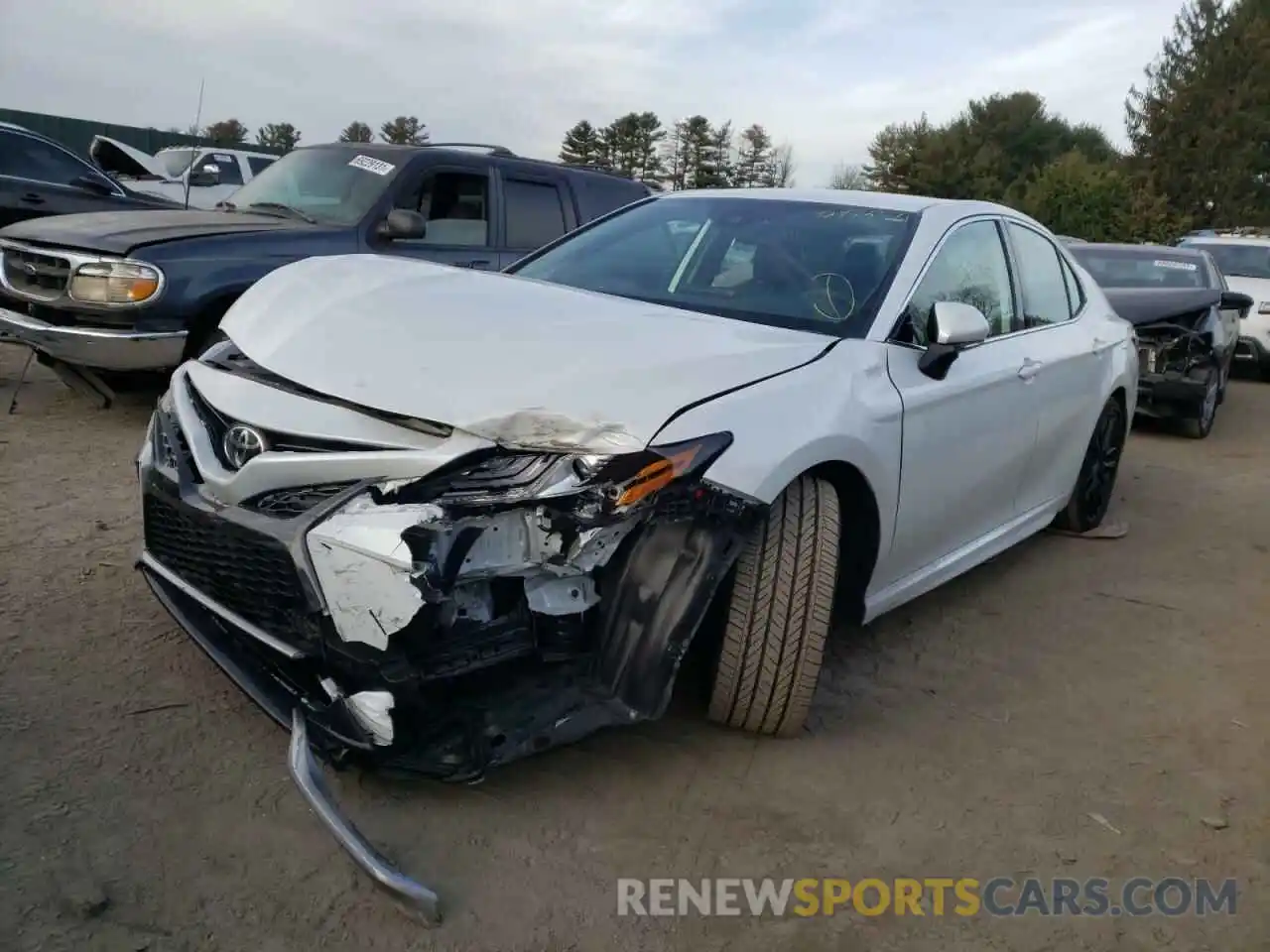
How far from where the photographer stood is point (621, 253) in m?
3.90

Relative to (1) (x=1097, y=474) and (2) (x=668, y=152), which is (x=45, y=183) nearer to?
(1) (x=1097, y=474)

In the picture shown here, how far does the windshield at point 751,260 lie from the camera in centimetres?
336

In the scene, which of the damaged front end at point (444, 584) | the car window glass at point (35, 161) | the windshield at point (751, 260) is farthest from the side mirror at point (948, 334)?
the car window glass at point (35, 161)

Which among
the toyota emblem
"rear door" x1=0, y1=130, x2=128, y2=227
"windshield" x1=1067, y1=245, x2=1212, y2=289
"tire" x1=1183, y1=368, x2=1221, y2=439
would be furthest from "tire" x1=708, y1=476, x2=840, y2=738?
"rear door" x1=0, y1=130, x2=128, y2=227

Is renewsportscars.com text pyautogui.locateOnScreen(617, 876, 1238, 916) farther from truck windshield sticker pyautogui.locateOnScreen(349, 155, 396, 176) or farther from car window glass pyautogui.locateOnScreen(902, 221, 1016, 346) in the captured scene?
truck windshield sticker pyautogui.locateOnScreen(349, 155, 396, 176)

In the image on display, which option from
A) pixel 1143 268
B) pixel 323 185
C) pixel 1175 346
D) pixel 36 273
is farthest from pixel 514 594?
pixel 1143 268

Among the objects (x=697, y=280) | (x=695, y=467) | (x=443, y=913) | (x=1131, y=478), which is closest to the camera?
(x=443, y=913)

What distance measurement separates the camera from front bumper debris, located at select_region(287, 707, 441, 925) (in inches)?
85.0

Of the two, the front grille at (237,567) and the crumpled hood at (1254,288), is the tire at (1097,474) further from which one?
the crumpled hood at (1254,288)

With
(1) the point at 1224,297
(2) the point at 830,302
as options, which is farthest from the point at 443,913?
(1) the point at 1224,297

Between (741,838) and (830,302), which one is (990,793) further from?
(830,302)

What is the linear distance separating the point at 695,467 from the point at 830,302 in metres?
1.12

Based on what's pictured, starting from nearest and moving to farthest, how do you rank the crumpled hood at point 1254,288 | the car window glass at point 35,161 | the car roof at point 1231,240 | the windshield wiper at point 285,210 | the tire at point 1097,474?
the tire at point 1097,474, the windshield wiper at point 285,210, the car window glass at point 35,161, the crumpled hood at point 1254,288, the car roof at point 1231,240

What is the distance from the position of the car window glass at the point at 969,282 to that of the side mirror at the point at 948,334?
0.08 metres
